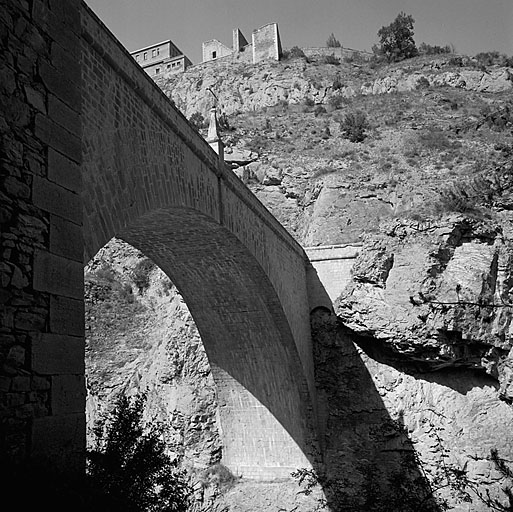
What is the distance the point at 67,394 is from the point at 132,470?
1026 millimetres

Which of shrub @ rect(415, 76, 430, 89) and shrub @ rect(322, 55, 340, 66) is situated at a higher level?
shrub @ rect(322, 55, 340, 66)

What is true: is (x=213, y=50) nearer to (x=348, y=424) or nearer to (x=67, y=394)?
(x=348, y=424)

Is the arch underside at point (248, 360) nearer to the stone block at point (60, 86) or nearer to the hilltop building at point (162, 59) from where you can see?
the stone block at point (60, 86)

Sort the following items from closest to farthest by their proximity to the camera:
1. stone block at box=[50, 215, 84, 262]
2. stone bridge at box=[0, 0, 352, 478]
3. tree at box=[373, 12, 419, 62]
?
1. stone bridge at box=[0, 0, 352, 478]
2. stone block at box=[50, 215, 84, 262]
3. tree at box=[373, 12, 419, 62]

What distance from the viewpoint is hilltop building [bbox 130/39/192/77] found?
45.8 m

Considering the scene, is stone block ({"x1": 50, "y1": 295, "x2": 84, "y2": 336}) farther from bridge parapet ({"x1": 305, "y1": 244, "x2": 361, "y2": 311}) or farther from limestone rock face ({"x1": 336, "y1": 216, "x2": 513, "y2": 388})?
bridge parapet ({"x1": 305, "y1": 244, "x2": 361, "y2": 311})

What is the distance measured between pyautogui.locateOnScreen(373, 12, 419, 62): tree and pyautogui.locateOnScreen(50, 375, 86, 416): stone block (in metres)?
36.2

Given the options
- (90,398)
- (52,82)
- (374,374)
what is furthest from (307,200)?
(52,82)

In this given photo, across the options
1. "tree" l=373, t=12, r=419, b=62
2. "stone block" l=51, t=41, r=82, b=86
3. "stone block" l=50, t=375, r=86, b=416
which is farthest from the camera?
"tree" l=373, t=12, r=419, b=62

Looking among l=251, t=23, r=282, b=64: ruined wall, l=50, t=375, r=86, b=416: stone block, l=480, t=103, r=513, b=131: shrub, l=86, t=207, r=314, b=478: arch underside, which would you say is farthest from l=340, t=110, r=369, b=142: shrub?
l=50, t=375, r=86, b=416: stone block

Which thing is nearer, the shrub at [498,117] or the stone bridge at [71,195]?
the stone bridge at [71,195]

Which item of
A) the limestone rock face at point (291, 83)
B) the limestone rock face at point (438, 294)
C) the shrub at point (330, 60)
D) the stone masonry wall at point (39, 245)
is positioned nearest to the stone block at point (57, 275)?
the stone masonry wall at point (39, 245)

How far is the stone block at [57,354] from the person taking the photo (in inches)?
173

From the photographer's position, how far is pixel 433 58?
35.1 metres
